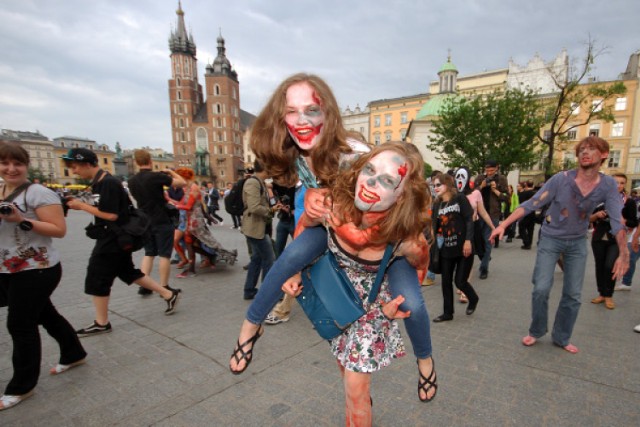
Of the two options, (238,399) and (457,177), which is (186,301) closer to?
(238,399)

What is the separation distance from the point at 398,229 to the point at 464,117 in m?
23.0

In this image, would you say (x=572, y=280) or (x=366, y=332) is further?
(x=572, y=280)

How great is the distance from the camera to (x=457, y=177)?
475 centimetres

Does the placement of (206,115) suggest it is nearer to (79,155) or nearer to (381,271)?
(79,155)

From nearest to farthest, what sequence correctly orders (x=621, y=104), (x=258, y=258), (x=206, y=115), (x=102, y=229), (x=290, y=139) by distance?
(x=290, y=139) → (x=102, y=229) → (x=258, y=258) → (x=621, y=104) → (x=206, y=115)

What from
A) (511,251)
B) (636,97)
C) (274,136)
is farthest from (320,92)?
(636,97)

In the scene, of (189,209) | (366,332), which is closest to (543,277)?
(366,332)

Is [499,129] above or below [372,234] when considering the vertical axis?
above

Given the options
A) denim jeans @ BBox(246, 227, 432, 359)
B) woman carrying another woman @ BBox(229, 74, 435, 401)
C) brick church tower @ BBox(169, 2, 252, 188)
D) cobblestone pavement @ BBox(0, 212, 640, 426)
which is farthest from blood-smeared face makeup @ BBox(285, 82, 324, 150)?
brick church tower @ BBox(169, 2, 252, 188)

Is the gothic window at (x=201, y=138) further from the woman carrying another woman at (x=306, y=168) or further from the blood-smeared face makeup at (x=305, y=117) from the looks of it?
the blood-smeared face makeup at (x=305, y=117)

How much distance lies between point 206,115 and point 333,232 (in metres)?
88.3

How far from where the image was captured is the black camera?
92.3 inches

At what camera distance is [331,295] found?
157cm

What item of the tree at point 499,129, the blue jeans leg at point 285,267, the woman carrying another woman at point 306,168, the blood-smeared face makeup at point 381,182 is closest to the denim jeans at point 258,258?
the woman carrying another woman at point 306,168
